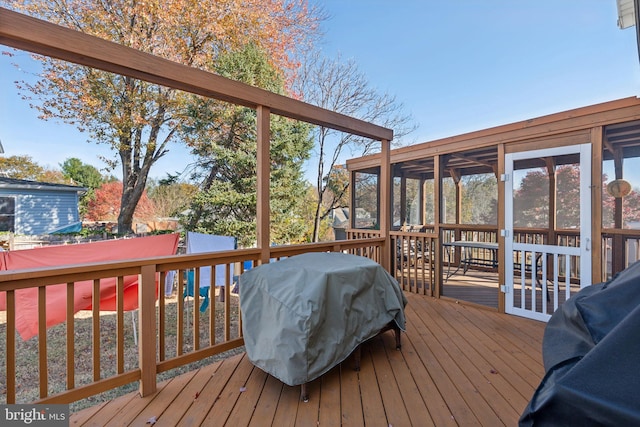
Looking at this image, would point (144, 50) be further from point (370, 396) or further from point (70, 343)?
point (370, 396)

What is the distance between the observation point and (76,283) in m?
3.07

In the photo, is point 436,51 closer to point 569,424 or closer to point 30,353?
point 569,424

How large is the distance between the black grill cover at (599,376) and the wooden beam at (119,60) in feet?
8.64

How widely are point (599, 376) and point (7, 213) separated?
45.9 feet

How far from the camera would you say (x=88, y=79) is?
7.89 meters

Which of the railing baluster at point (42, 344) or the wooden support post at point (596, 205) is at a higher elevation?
the wooden support post at point (596, 205)

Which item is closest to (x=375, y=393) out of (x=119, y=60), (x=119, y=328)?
(x=119, y=328)

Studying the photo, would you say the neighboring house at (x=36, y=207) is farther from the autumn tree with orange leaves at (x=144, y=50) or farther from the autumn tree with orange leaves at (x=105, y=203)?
the autumn tree with orange leaves at (x=144, y=50)

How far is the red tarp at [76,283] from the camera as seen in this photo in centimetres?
233

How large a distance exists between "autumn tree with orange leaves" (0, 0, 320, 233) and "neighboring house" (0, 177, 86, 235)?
3.03 meters

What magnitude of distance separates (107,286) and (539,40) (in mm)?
9763

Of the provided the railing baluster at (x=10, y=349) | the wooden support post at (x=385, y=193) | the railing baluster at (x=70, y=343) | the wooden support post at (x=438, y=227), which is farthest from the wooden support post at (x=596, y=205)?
the railing baluster at (x=10, y=349)

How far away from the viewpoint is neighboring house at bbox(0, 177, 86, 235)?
31.0ft

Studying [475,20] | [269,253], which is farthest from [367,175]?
[475,20]
